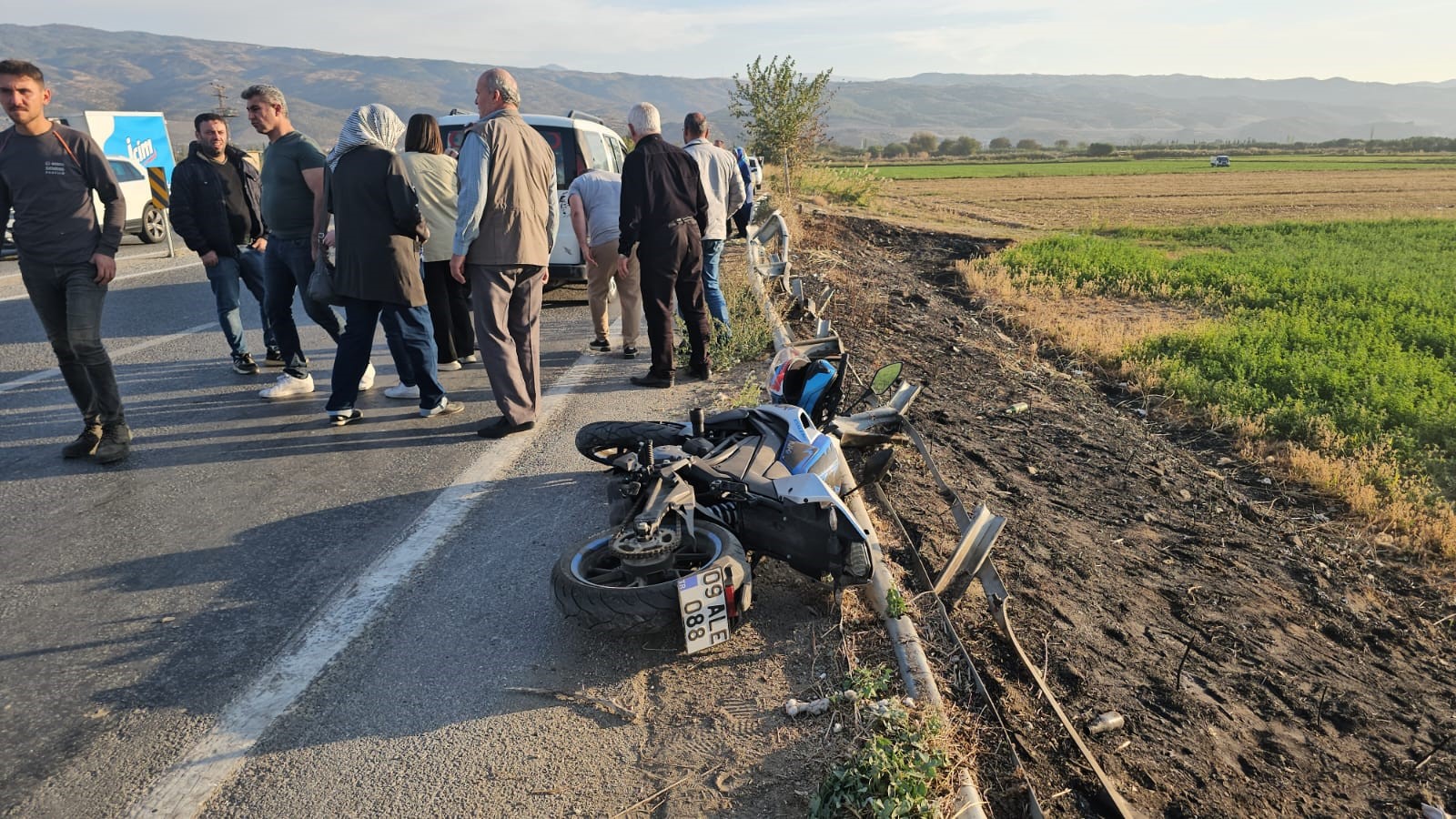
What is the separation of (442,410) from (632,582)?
3.50 meters

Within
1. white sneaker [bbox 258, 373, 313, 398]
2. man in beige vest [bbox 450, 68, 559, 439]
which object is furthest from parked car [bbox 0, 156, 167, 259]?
man in beige vest [bbox 450, 68, 559, 439]

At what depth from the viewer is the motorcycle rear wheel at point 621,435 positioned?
4.61 metres

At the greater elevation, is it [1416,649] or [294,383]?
[294,383]

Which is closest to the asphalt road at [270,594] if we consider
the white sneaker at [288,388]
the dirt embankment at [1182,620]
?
the white sneaker at [288,388]

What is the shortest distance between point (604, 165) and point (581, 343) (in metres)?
3.06

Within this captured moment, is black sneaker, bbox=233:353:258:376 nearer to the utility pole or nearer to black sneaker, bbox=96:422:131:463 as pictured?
black sneaker, bbox=96:422:131:463

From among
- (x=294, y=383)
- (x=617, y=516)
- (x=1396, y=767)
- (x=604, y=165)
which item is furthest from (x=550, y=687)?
(x=604, y=165)

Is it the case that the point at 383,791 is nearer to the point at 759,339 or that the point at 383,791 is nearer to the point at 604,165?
the point at 759,339

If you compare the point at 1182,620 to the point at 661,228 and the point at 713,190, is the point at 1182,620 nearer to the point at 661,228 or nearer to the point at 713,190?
the point at 661,228

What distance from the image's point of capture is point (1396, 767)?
3.68 metres

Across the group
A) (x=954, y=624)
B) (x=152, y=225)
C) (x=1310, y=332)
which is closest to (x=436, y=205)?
(x=954, y=624)

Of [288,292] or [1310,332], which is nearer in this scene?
[288,292]

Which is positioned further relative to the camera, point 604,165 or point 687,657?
point 604,165

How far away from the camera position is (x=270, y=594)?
3.93 metres
